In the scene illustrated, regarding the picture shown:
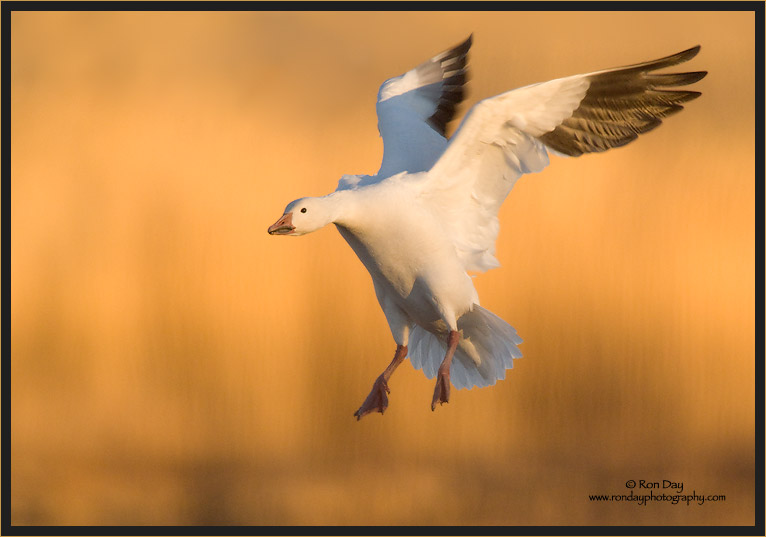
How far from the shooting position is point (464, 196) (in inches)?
181

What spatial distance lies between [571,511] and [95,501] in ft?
11.8

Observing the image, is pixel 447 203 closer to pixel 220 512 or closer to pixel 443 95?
pixel 443 95

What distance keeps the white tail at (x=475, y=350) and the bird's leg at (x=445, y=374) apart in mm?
183

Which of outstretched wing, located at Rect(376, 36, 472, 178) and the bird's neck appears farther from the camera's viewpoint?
outstretched wing, located at Rect(376, 36, 472, 178)

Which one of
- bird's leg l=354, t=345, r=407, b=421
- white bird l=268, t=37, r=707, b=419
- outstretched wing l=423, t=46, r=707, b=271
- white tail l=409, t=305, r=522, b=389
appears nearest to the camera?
white bird l=268, t=37, r=707, b=419

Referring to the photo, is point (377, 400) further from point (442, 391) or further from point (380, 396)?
point (442, 391)

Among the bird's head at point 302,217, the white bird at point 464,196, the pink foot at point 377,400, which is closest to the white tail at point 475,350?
the white bird at point 464,196

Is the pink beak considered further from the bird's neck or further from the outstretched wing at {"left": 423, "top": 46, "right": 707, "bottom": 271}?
the outstretched wing at {"left": 423, "top": 46, "right": 707, "bottom": 271}

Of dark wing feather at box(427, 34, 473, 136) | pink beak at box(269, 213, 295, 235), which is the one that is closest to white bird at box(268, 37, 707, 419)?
pink beak at box(269, 213, 295, 235)

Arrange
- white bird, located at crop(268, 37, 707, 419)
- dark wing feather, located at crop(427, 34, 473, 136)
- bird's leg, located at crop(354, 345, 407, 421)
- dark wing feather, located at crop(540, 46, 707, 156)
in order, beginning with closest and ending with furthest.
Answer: white bird, located at crop(268, 37, 707, 419) < dark wing feather, located at crop(540, 46, 707, 156) < bird's leg, located at crop(354, 345, 407, 421) < dark wing feather, located at crop(427, 34, 473, 136)

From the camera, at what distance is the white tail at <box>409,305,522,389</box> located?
4.83 meters

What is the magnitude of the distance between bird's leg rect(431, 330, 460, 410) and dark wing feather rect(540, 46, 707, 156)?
81cm

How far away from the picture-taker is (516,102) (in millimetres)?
4410

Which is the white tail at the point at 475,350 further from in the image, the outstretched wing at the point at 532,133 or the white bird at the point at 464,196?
the outstretched wing at the point at 532,133
